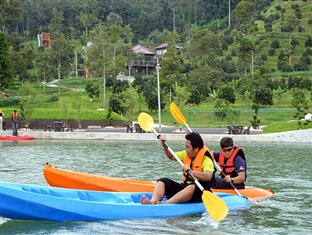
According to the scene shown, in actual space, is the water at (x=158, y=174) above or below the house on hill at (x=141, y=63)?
below

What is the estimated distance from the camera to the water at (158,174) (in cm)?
991

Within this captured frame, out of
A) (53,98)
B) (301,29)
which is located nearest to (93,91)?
(53,98)

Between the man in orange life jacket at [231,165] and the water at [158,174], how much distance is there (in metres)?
0.67

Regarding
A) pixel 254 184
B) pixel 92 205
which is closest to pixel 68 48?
pixel 254 184

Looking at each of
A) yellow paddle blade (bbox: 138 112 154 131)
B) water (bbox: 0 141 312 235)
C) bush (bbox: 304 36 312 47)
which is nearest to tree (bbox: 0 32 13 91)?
water (bbox: 0 141 312 235)

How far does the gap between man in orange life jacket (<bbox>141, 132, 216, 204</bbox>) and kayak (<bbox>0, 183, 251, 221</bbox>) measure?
0.56 ft

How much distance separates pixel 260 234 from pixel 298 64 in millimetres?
62768

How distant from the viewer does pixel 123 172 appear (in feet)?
59.9

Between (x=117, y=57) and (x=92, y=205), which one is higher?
(x=117, y=57)

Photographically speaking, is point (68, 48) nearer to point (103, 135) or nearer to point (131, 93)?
point (131, 93)

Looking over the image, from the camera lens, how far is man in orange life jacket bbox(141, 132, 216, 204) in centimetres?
1034

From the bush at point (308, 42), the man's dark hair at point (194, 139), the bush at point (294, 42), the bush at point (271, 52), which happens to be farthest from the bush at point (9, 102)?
the man's dark hair at point (194, 139)

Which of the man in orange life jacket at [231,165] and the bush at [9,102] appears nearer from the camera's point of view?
the man in orange life jacket at [231,165]

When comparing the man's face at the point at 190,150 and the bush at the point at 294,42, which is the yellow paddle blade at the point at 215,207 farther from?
the bush at the point at 294,42
